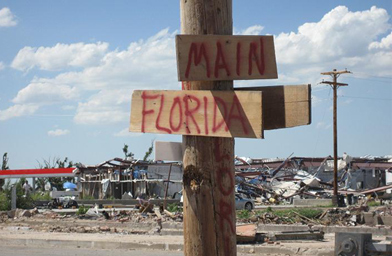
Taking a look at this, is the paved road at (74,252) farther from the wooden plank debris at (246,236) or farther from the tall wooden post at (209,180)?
the tall wooden post at (209,180)

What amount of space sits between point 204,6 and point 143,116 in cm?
74

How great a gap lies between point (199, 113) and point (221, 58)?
1.09 ft

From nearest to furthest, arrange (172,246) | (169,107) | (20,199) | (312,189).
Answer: (169,107), (172,246), (20,199), (312,189)

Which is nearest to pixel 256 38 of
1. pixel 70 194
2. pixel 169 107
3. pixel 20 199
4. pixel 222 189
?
pixel 169 107

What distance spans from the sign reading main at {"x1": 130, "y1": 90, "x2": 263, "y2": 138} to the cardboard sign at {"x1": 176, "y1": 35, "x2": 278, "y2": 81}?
120 millimetres

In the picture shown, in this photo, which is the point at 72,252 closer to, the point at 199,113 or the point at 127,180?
the point at 199,113

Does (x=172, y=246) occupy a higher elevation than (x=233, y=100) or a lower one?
lower

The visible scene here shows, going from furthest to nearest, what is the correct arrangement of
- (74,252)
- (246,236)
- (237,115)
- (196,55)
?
(246,236)
(74,252)
(196,55)
(237,115)

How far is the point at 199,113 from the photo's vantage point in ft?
11.5

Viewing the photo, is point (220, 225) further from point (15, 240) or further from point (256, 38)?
point (15, 240)

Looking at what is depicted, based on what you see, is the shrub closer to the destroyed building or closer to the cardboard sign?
the destroyed building

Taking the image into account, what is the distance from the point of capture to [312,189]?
4762 centimetres

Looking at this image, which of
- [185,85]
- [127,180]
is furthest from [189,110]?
[127,180]

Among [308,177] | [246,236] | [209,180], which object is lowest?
[246,236]
